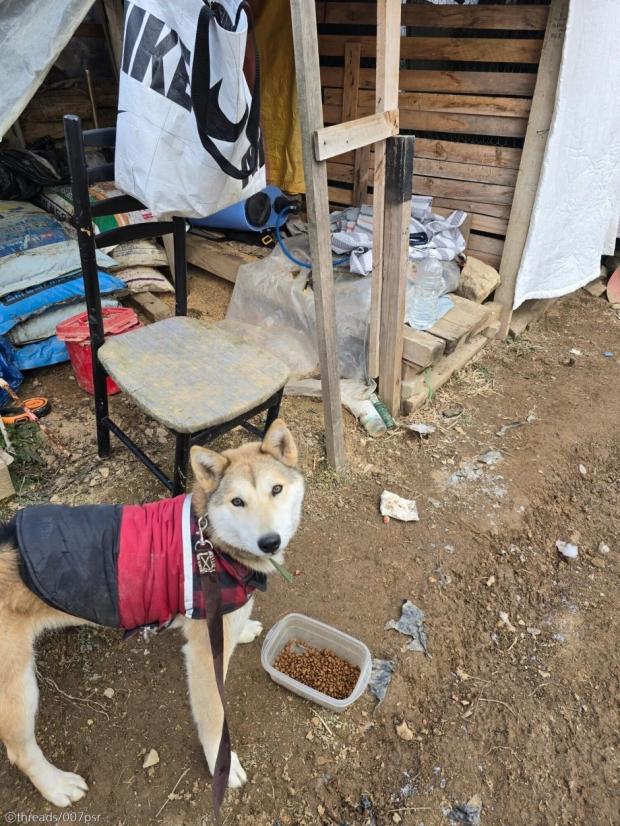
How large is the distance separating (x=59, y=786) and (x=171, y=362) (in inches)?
70.2

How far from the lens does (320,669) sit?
90.4 inches

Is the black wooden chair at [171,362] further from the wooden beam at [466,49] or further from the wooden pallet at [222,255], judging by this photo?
the wooden beam at [466,49]

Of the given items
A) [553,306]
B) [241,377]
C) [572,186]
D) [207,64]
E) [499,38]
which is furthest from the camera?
[553,306]

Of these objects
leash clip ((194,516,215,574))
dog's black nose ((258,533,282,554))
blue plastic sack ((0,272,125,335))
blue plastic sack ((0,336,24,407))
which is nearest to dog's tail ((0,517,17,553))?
leash clip ((194,516,215,574))

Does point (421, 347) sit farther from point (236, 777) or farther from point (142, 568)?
point (236, 777)

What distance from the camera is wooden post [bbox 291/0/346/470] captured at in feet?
7.26

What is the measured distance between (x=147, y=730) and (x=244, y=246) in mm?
3859

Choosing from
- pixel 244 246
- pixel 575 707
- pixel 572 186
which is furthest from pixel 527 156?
pixel 575 707

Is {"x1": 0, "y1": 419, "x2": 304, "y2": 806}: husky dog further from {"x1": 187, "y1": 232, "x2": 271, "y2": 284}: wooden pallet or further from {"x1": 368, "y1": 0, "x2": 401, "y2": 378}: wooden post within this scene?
{"x1": 187, "y1": 232, "x2": 271, "y2": 284}: wooden pallet

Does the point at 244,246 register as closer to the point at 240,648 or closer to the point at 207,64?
the point at 207,64

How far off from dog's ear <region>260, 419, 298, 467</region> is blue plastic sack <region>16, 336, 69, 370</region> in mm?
2609

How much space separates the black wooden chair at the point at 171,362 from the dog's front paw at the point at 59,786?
1.21 metres

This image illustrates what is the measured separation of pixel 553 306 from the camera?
5.49 metres

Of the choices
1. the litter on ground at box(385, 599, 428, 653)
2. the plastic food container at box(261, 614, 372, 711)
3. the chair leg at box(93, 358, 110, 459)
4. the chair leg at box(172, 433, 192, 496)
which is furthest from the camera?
the chair leg at box(93, 358, 110, 459)
